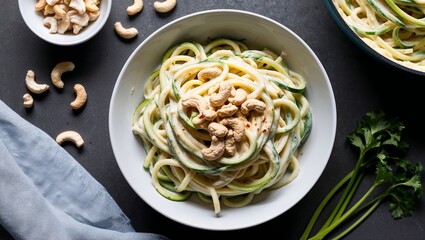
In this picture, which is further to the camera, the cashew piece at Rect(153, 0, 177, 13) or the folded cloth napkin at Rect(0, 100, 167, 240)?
the cashew piece at Rect(153, 0, 177, 13)

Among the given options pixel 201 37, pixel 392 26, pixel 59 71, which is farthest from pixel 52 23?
pixel 392 26

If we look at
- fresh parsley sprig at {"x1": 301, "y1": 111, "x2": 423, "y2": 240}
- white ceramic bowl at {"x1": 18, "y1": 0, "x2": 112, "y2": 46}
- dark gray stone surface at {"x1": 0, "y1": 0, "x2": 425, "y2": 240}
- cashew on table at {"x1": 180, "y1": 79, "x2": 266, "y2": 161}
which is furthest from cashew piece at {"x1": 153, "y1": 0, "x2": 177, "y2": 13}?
fresh parsley sprig at {"x1": 301, "y1": 111, "x2": 423, "y2": 240}

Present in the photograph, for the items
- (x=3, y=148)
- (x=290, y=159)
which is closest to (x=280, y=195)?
(x=290, y=159)

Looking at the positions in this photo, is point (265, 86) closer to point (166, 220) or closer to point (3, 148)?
point (166, 220)

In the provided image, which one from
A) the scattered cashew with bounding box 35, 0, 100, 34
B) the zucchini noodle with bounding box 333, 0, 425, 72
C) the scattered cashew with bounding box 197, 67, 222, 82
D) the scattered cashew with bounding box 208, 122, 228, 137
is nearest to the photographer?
the scattered cashew with bounding box 208, 122, 228, 137

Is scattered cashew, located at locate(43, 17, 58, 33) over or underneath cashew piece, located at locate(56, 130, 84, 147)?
over

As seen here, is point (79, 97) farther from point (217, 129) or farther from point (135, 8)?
point (217, 129)

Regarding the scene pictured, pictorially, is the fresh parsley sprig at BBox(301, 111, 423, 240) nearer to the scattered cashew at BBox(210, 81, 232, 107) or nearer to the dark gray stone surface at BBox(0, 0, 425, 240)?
the dark gray stone surface at BBox(0, 0, 425, 240)

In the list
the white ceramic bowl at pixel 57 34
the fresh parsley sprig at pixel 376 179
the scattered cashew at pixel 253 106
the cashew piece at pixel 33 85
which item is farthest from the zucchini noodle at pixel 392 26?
the cashew piece at pixel 33 85
